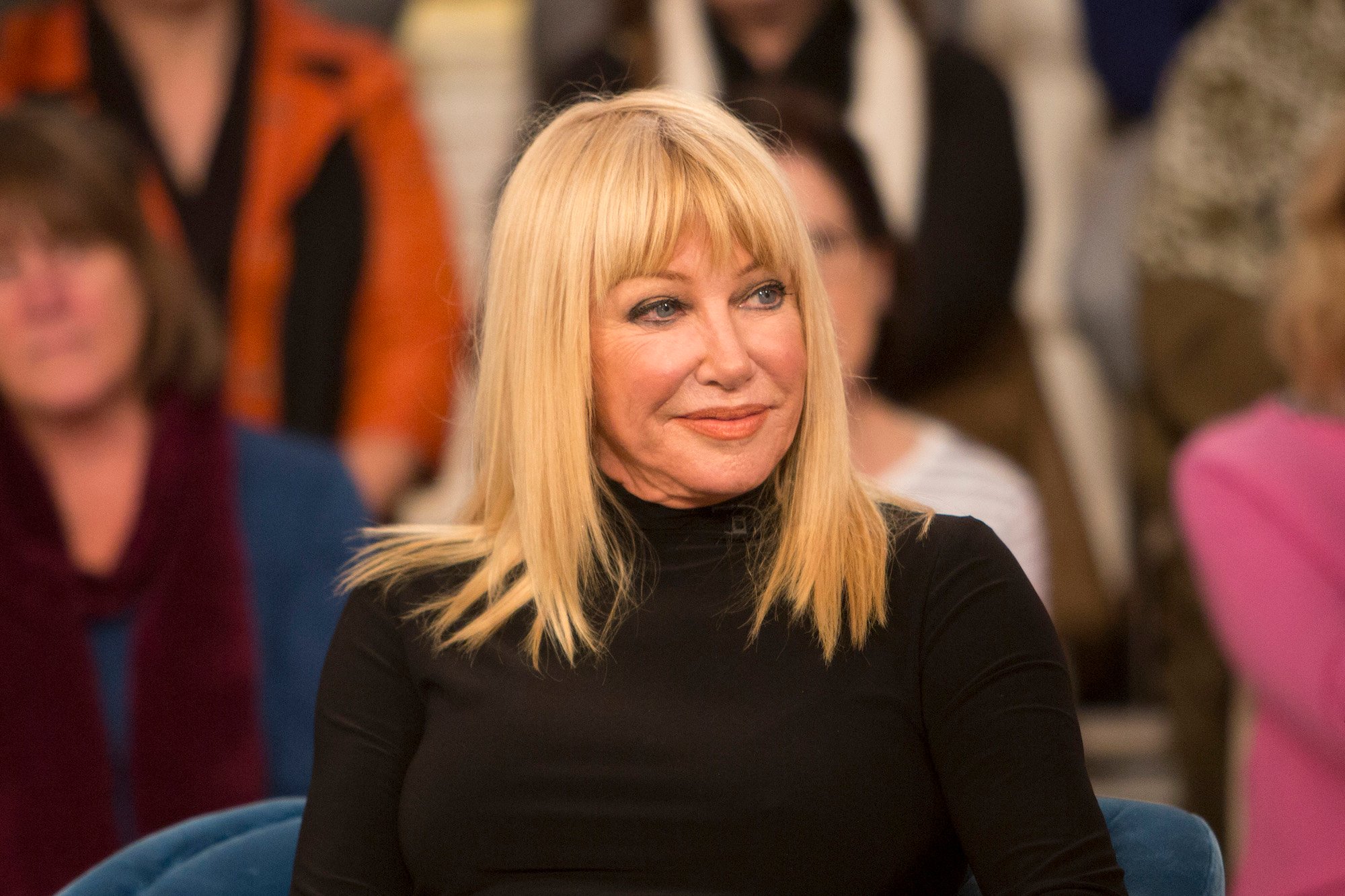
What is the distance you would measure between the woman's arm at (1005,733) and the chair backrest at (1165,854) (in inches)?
3.7

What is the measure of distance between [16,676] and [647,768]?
104 centimetres

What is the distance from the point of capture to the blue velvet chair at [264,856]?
3.99 ft

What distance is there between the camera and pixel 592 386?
1.29 m

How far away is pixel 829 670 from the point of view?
1206 millimetres

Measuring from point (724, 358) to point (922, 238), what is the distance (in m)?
1.42

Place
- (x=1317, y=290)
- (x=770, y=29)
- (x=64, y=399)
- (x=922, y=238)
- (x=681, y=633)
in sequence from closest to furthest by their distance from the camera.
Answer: (x=681, y=633)
(x=1317, y=290)
(x=64, y=399)
(x=922, y=238)
(x=770, y=29)

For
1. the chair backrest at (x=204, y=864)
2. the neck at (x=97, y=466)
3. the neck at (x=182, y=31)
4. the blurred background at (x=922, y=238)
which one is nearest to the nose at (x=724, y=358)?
the chair backrest at (x=204, y=864)

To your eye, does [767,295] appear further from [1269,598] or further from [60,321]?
[60,321]

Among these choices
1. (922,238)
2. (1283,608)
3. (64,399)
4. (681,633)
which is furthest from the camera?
(922,238)

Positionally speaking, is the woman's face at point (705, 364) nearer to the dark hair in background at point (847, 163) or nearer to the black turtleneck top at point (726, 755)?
the black turtleneck top at point (726, 755)

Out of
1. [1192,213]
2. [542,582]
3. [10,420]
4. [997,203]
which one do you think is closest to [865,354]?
[997,203]

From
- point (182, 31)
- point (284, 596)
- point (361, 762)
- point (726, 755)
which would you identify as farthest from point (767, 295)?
point (182, 31)

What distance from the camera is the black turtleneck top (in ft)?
3.78

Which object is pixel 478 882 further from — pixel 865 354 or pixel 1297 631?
pixel 865 354
